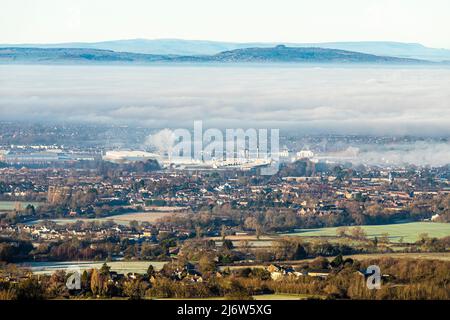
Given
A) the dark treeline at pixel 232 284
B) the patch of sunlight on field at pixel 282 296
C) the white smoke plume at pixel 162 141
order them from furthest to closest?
the white smoke plume at pixel 162 141 < the dark treeline at pixel 232 284 < the patch of sunlight on field at pixel 282 296

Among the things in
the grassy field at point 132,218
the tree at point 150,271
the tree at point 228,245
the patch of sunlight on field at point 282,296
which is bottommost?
the grassy field at point 132,218

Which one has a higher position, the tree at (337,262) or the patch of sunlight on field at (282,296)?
the patch of sunlight on field at (282,296)

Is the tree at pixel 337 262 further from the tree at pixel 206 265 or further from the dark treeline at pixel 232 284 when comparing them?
the tree at pixel 206 265

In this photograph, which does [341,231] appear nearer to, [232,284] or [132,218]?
[132,218]

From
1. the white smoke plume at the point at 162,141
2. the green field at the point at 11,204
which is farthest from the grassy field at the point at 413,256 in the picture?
the white smoke plume at the point at 162,141

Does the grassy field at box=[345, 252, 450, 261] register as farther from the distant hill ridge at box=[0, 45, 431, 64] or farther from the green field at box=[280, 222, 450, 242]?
the distant hill ridge at box=[0, 45, 431, 64]

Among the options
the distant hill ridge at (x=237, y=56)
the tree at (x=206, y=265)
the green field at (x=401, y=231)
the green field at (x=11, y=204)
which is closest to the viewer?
the tree at (x=206, y=265)

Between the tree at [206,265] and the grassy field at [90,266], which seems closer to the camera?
the tree at [206,265]
